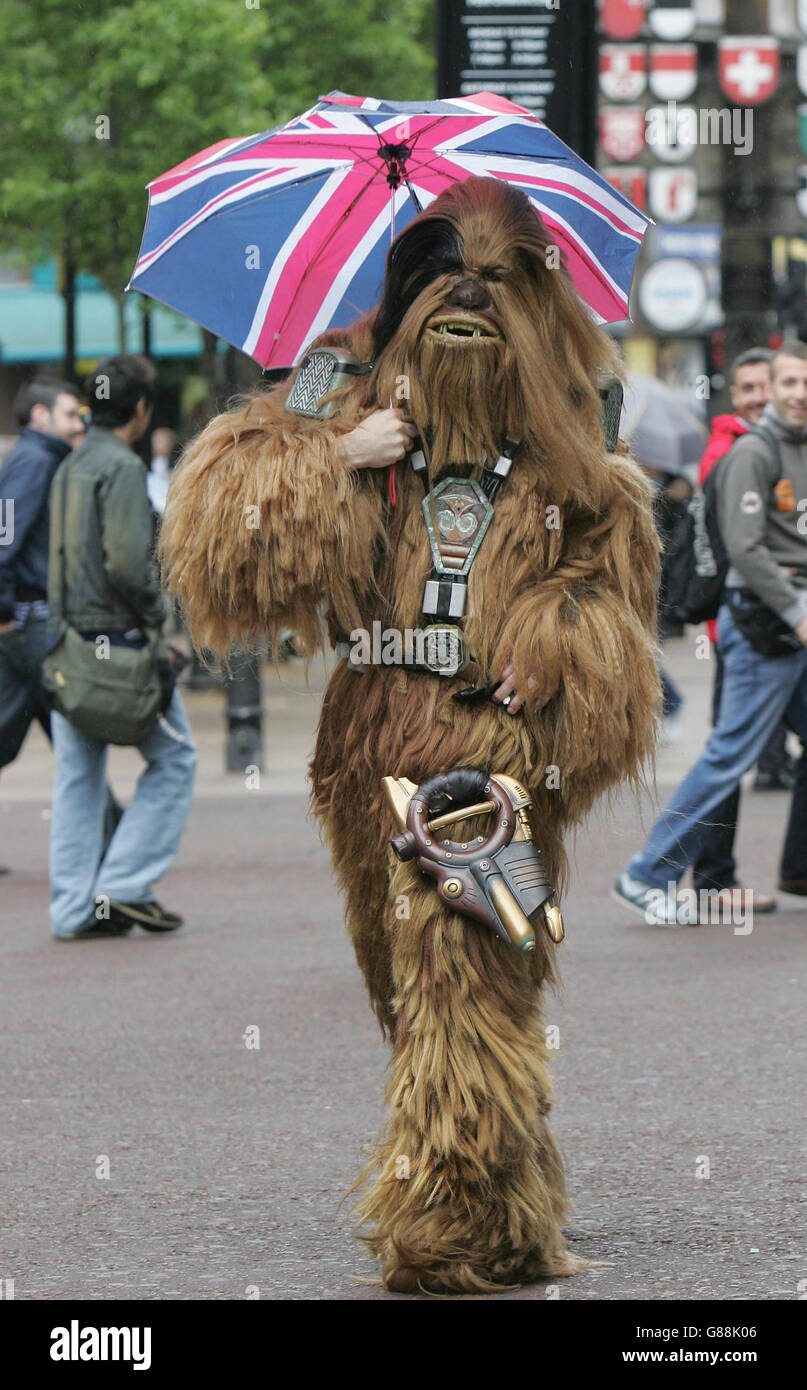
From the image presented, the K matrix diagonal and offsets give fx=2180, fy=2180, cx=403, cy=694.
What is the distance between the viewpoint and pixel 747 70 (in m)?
20.4

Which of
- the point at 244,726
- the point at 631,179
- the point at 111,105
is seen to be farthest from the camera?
the point at 631,179

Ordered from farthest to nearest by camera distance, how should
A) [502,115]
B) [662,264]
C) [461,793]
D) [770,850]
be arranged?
[662,264]
[770,850]
[502,115]
[461,793]

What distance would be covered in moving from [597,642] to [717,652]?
157 inches

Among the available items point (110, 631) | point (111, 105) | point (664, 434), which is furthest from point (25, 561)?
point (111, 105)

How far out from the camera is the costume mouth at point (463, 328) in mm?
3918

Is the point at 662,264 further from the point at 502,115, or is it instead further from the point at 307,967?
the point at 502,115

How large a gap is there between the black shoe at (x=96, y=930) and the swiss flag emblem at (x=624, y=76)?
1754 cm

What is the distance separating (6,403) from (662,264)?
1291cm

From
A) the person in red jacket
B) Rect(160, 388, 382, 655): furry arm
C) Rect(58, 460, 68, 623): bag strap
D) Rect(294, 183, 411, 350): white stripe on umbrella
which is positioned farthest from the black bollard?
Rect(160, 388, 382, 655): furry arm

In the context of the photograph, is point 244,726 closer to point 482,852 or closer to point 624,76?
point 482,852

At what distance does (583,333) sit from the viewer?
408 centimetres

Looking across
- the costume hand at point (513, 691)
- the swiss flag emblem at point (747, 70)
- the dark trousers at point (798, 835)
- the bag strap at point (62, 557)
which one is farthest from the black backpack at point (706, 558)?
the swiss flag emblem at point (747, 70)

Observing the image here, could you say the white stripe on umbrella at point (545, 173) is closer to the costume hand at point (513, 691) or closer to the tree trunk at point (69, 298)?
the costume hand at point (513, 691)
